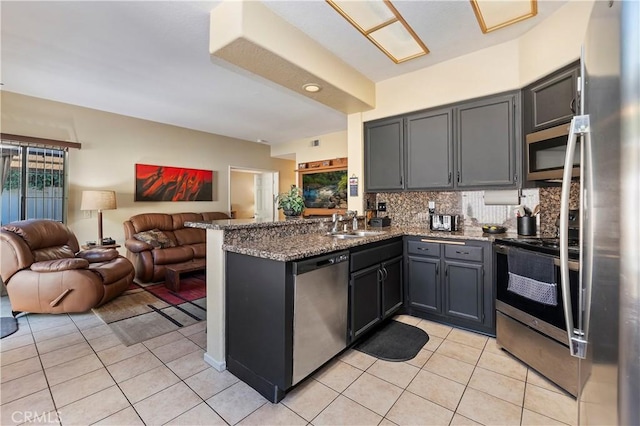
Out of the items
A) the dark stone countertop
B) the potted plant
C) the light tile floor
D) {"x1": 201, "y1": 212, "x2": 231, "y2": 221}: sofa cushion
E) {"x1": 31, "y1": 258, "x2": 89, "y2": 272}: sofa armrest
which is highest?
the potted plant

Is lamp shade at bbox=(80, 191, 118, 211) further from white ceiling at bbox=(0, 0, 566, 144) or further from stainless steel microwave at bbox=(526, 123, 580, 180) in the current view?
stainless steel microwave at bbox=(526, 123, 580, 180)

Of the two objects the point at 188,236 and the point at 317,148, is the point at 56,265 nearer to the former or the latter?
the point at 188,236

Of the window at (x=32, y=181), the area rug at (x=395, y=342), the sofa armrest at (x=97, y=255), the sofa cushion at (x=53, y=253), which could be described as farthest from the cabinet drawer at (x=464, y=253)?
the window at (x=32, y=181)

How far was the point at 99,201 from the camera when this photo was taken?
4.06 m

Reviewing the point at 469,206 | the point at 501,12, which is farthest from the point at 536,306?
the point at 501,12

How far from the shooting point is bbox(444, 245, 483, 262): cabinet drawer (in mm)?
2611

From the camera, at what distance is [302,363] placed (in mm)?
1829

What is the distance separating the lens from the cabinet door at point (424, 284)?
2846 millimetres

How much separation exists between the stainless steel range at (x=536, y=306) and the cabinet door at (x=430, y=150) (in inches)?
39.9

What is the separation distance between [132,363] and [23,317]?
75.5 inches

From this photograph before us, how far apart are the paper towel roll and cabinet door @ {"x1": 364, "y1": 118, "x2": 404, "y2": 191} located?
0.90 m

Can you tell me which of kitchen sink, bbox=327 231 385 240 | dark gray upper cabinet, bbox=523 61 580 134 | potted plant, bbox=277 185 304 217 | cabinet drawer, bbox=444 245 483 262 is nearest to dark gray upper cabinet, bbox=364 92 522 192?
dark gray upper cabinet, bbox=523 61 580 134

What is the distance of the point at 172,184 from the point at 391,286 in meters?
4.50

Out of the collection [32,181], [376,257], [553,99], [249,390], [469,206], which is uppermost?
[553,99]
